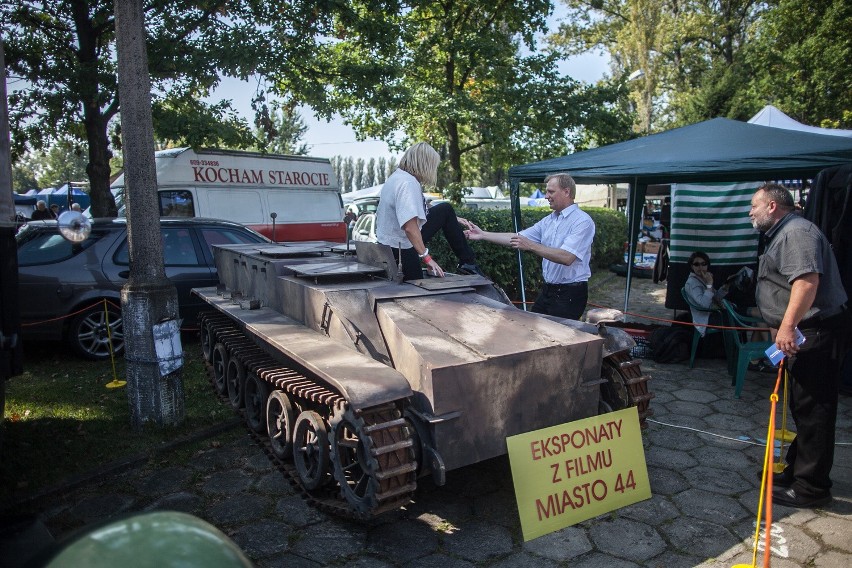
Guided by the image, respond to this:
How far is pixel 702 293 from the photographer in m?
7.45

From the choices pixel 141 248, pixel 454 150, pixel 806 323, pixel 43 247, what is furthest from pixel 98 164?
pixel 806 323

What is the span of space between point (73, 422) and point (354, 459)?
3.06 meters

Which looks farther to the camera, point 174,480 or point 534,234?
point 534,234

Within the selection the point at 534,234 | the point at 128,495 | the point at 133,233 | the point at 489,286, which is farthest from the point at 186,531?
the point at 534,234

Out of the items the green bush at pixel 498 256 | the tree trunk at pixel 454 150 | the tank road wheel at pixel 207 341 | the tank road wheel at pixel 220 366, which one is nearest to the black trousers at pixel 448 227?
the tank road wheel at pixel 220 366

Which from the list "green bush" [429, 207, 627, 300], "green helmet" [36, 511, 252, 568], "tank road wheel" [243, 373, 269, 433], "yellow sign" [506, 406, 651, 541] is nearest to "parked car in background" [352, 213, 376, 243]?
"green bush" [429, 207, 627, 300]

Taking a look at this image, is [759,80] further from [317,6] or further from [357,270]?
[357,270]

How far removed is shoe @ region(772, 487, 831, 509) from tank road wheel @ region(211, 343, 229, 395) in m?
4.42

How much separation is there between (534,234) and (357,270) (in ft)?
5.50

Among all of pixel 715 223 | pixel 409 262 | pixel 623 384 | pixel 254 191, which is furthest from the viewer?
pixel 254 191

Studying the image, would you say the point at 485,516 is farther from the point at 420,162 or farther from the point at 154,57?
the point at 154,57

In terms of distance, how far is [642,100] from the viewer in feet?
108

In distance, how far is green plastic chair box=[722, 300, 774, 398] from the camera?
619 centimetres

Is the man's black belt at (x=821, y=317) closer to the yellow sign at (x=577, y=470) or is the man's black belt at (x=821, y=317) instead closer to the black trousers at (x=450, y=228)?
the yellow sign at (x=577, y=470)
